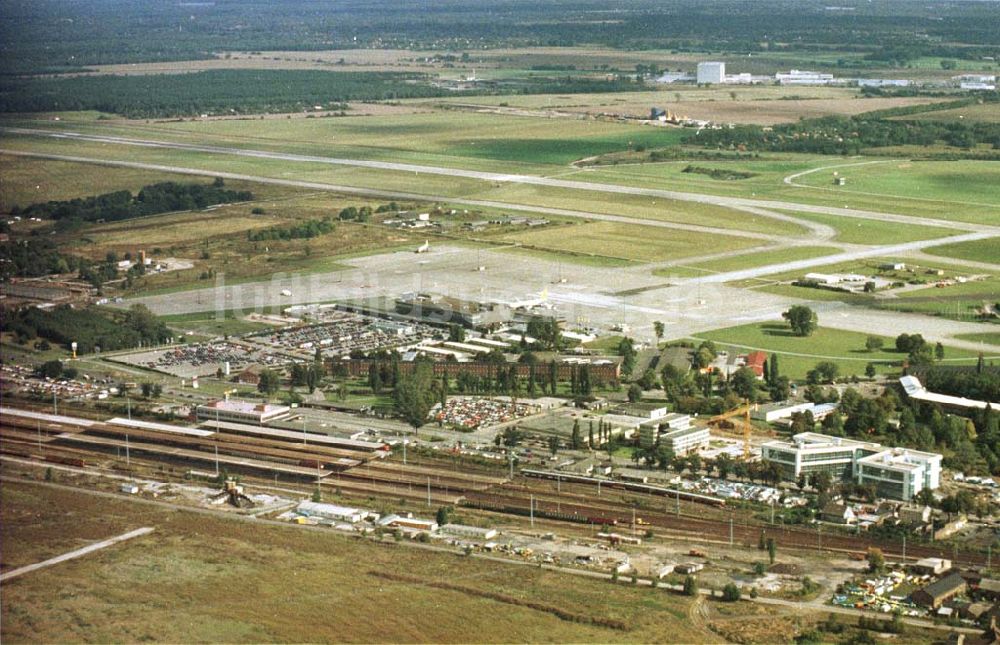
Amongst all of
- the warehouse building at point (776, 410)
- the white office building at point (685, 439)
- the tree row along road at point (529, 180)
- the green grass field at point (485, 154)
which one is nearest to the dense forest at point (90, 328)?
the tree row along road at point (529, 180)

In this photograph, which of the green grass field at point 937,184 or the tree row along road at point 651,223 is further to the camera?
the green grass field at point 937,184

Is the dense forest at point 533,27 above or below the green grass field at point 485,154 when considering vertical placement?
above

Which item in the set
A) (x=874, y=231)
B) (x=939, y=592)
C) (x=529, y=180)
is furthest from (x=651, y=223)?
(x=939, y=592)

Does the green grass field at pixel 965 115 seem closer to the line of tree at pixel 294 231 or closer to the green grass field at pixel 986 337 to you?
the line of tree at pixel 294 231

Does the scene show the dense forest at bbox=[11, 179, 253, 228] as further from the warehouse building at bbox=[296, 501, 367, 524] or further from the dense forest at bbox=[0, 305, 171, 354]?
the warehouse building at bbox=[296, 501, 367, 524]

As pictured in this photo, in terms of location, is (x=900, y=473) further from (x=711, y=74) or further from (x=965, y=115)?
(x=711, y=74)

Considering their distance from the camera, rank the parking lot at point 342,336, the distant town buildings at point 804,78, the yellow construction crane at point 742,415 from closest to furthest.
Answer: the yellow construction crane at point 742,415
the parking lot at point 342,336
the distant town buildings at point 804,78
